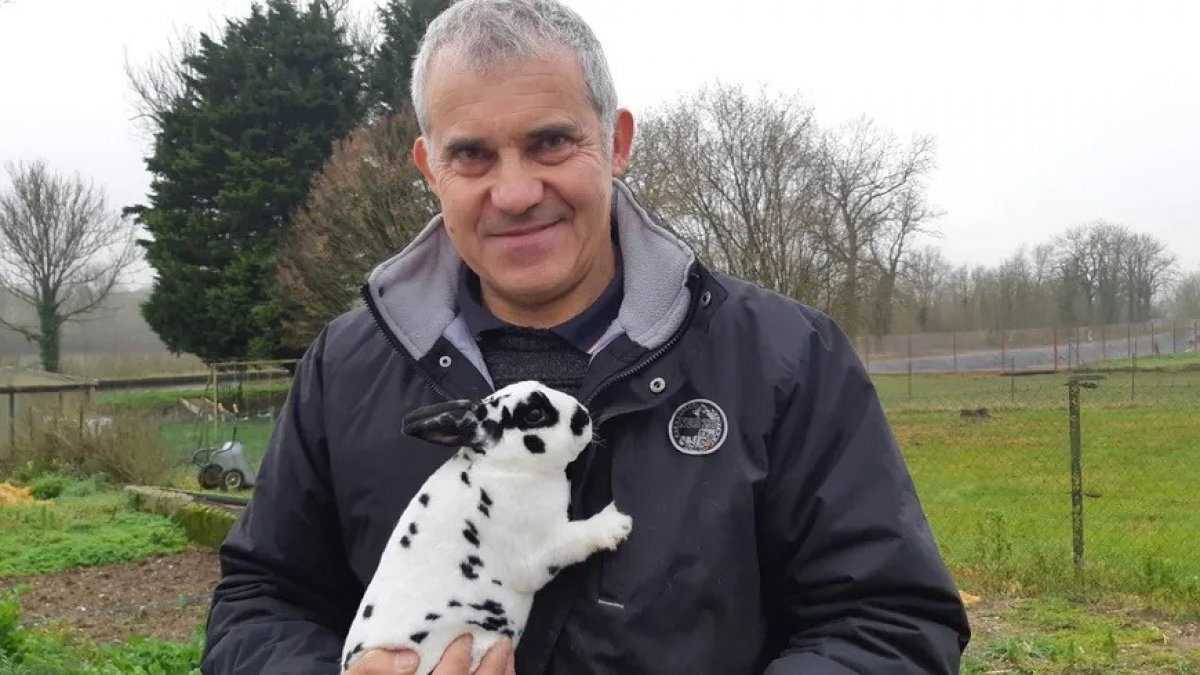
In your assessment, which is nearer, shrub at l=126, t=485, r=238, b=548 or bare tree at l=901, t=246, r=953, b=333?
shrub at l=126, t=485, r=238, b=548

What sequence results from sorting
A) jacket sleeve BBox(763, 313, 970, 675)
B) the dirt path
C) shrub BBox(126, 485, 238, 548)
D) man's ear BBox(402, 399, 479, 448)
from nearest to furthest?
1. jacket sleeve BBox(763, 313, 970, 675)
2. man's ear BBox(402, 399, 479, 448)
3. the dirt path
4. shrub BBox(126, 485, 238, 548)

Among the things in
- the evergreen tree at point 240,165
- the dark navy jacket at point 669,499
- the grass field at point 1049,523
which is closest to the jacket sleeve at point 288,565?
the dark navy jacket at point 669,499

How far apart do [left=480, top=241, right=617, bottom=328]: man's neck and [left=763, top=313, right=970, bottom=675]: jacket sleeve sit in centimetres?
51

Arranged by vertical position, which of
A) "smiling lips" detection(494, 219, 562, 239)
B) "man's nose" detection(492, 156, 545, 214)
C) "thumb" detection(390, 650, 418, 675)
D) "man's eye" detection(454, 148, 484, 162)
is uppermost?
"man's eye" detection(454, 148, 484, 162)

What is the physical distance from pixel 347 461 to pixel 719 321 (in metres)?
0.82

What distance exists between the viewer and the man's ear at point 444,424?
192 cm

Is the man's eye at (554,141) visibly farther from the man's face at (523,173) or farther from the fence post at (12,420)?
the fence post at (12,420)

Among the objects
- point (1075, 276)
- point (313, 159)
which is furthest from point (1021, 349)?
point (313, 159)

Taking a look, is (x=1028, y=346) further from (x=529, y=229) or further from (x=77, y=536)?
(x=529, y=229)

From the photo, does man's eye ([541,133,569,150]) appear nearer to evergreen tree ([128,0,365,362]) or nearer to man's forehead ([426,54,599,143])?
man's forehead ([426,54,599,143])

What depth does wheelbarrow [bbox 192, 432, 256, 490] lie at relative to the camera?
53.6ft

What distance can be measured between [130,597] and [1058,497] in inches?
412

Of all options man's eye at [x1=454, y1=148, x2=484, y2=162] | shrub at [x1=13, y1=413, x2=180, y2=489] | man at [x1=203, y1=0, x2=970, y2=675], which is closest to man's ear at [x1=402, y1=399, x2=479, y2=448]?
man at [x1=203, y1=0, x2=970, y2=675]

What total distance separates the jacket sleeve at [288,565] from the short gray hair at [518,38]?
2.54ft
